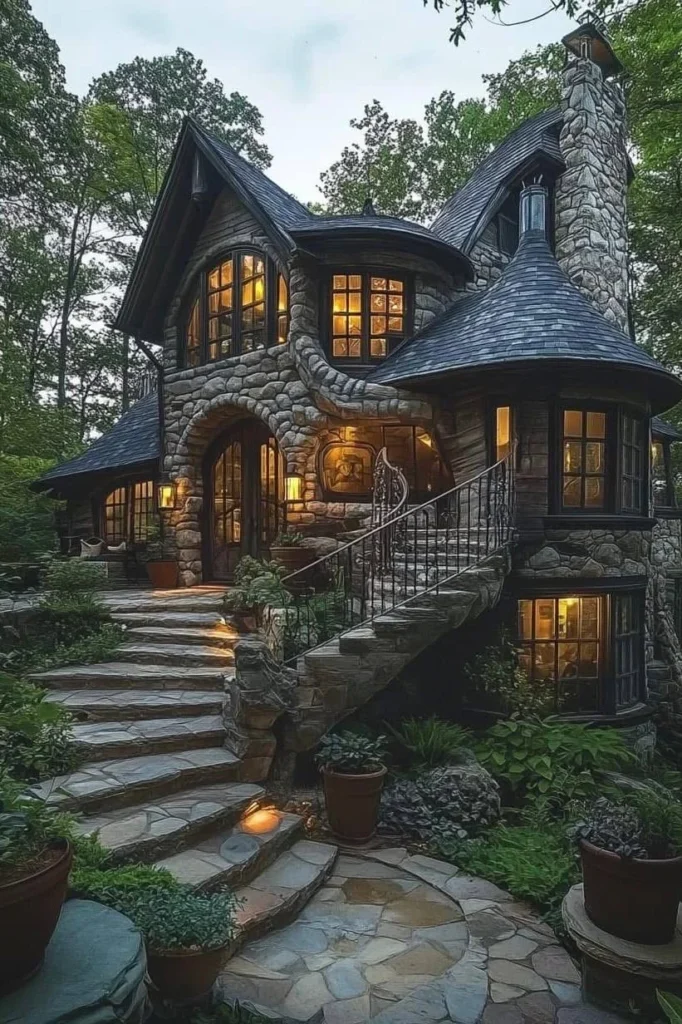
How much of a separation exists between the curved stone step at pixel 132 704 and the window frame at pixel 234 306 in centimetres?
619

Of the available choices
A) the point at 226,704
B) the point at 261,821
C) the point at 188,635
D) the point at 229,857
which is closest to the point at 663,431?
the point at 188,635

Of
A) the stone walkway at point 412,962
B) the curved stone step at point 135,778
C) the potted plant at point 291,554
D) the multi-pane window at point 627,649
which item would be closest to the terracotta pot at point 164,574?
the potted plant at point 291,554

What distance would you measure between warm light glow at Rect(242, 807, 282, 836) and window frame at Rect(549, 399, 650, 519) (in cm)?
503

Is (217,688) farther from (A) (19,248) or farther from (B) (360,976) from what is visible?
(A) (19,248)

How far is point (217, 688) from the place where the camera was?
6.51 metres

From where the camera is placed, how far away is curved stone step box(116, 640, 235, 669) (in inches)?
272

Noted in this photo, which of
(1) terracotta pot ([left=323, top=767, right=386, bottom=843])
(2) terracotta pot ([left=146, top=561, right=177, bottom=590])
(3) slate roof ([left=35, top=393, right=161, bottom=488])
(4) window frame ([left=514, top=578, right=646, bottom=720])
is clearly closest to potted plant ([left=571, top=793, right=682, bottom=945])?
(1) terracotta pot ([left=323, top=767, right=386, bottom=843])

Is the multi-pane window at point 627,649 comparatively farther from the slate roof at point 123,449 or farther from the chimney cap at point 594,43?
the chimney cap at point 594,43

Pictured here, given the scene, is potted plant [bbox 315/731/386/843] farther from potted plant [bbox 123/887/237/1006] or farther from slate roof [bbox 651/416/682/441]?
slate roof [bbox 651/416/682/441]

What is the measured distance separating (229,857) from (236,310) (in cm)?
897

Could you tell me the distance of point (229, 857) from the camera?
420 cm

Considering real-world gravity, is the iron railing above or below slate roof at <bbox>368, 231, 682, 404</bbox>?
below

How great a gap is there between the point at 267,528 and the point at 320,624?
426 cm

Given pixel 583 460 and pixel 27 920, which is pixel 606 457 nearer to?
pixel 583 460
